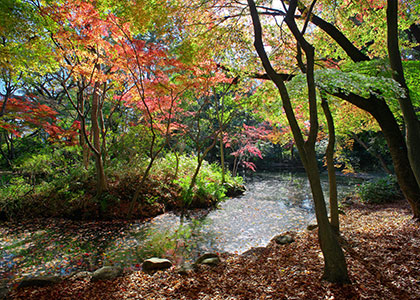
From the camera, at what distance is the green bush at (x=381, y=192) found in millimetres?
7227

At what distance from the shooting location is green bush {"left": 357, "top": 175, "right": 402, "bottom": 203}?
723cm

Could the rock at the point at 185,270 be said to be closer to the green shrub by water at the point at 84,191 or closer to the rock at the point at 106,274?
the rock at the point at 106,274

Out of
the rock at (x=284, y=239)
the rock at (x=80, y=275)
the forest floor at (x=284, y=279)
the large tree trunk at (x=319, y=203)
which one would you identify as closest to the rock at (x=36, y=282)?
the forest floor at (x=284, y=279)

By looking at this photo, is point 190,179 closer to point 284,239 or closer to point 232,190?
point 232,190

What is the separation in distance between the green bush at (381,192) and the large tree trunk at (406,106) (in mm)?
4892

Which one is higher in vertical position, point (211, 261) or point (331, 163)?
point (331, 163)

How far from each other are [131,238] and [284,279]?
341 centimetres

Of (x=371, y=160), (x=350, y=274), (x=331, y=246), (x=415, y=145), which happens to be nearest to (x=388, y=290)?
(x=350, y=274)

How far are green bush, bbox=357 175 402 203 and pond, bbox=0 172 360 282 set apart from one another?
2.01 m

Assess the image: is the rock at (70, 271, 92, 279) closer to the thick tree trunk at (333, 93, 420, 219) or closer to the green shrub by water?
the green shrub by water

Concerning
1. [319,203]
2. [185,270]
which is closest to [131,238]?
[185,270]

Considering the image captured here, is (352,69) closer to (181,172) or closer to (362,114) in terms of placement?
(362,114)

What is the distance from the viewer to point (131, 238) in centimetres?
493

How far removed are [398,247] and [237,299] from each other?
244cm
